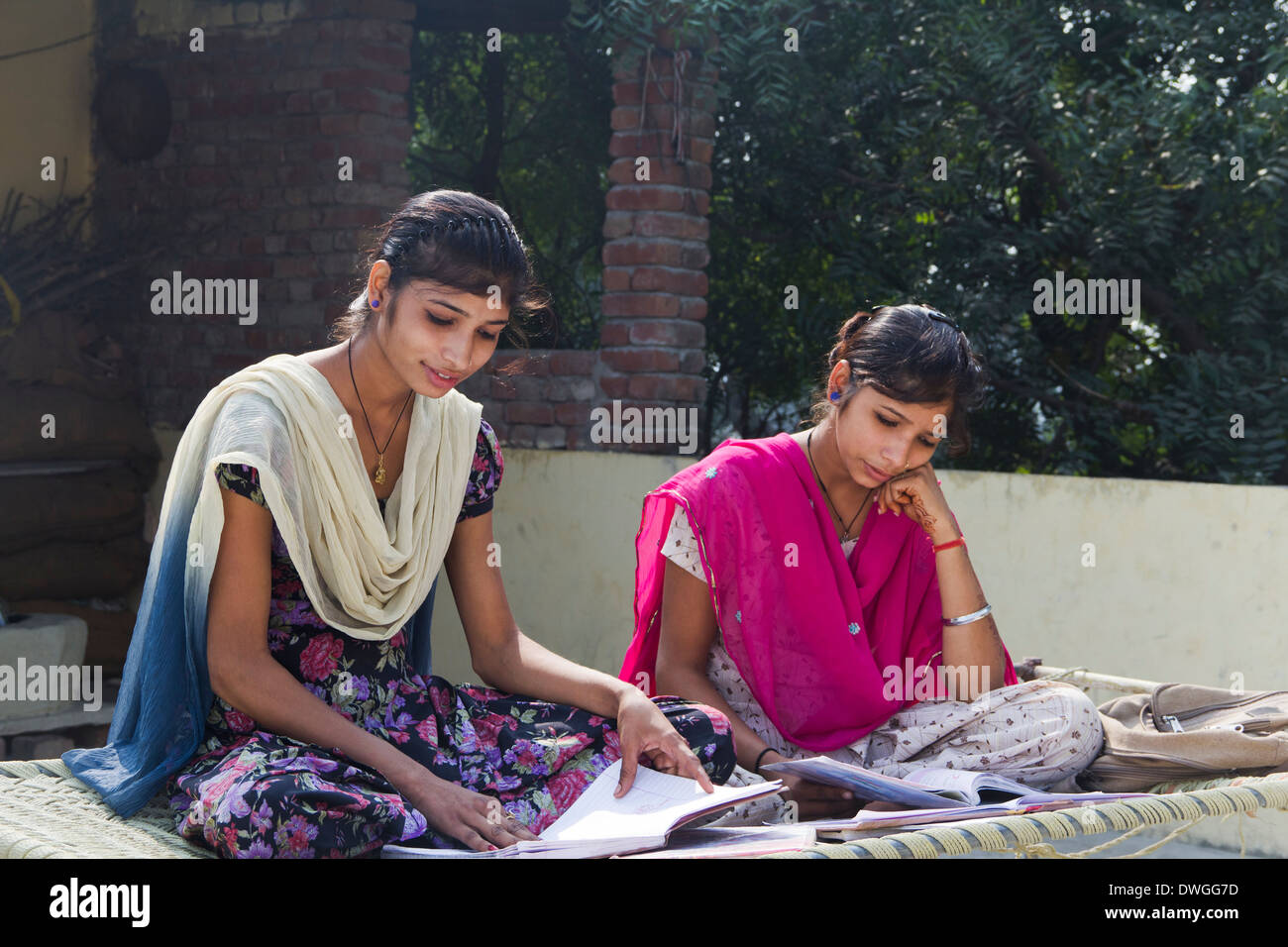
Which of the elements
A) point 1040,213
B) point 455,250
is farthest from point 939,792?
point 1040,213

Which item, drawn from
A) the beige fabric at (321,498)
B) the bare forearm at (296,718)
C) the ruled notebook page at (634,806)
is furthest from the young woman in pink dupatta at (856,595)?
the bare forearm at (296,718)

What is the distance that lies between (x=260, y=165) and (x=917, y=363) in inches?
158

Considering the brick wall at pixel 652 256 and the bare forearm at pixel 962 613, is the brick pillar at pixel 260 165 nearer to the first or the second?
the brick wall at pixel 652 256

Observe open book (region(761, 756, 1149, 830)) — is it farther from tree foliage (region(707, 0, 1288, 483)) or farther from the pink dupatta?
tree foliage (region(707, 0, 1288, 483))

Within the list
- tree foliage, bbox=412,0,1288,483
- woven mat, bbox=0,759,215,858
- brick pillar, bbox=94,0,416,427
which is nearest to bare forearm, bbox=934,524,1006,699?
woven mat, bbox=0,759,215,858

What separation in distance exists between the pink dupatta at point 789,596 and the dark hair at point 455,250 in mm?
739

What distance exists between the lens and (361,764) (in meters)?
2.21

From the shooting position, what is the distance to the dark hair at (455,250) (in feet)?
7.91

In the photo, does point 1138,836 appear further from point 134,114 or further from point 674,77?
point 134,114

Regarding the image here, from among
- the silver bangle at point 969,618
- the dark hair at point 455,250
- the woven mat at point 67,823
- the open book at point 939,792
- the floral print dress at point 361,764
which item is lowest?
the open book at point 939,792

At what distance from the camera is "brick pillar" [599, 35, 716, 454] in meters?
5.26

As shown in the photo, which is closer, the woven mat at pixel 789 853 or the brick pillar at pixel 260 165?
the woven mat at pixel 789 853

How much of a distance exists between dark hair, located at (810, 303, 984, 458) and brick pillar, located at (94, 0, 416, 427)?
323 centimetres
